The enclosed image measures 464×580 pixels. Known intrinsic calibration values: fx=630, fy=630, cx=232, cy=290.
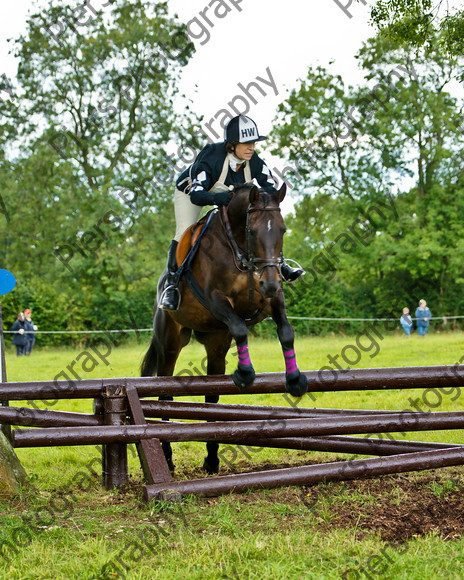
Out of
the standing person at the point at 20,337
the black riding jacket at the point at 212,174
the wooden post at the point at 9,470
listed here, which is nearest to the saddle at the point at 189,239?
the black riding jacket at the point at 212,174

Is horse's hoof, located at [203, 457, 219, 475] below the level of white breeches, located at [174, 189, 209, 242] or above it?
below

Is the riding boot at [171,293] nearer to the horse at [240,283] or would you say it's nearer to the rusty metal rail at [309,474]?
the horse at [240,283]

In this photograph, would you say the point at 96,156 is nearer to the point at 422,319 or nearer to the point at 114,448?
the point at 422,319

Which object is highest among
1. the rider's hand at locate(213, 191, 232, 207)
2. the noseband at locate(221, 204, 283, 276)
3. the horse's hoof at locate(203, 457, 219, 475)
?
the rider's hand at locate(213, 191, 232, 207)

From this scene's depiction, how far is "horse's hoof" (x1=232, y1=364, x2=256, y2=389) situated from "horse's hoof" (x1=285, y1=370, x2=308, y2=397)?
0.25 meters

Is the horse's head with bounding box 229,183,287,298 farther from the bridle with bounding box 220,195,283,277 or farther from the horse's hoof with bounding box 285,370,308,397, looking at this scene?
the horse's hoof with bounding box 285,370,308,397

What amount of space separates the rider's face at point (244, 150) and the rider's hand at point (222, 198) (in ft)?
1.11

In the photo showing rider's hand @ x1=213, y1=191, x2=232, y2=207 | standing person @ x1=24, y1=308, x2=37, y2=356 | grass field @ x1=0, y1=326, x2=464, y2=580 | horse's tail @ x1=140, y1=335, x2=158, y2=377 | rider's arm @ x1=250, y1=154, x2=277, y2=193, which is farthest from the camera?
standing person @ x1=24, y1=308, x2=37, y2=356

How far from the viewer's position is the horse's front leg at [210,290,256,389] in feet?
14.0

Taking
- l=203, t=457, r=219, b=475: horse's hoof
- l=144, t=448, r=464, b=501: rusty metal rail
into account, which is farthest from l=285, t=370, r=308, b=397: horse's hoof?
l=203, t=457, r=219, b=475: horse's hoof

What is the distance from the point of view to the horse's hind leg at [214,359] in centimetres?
539

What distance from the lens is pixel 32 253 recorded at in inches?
1022

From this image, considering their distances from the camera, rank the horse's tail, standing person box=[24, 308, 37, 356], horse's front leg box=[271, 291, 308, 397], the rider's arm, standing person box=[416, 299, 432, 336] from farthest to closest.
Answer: standing person box=[416, 299, 432, 336], standing person box=[24, 308, 37, 356], the horse's tail, the rider's arm, horse's front leg box=[271, 291, 308, 397]

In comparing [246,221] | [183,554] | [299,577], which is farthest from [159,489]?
[246,221]
